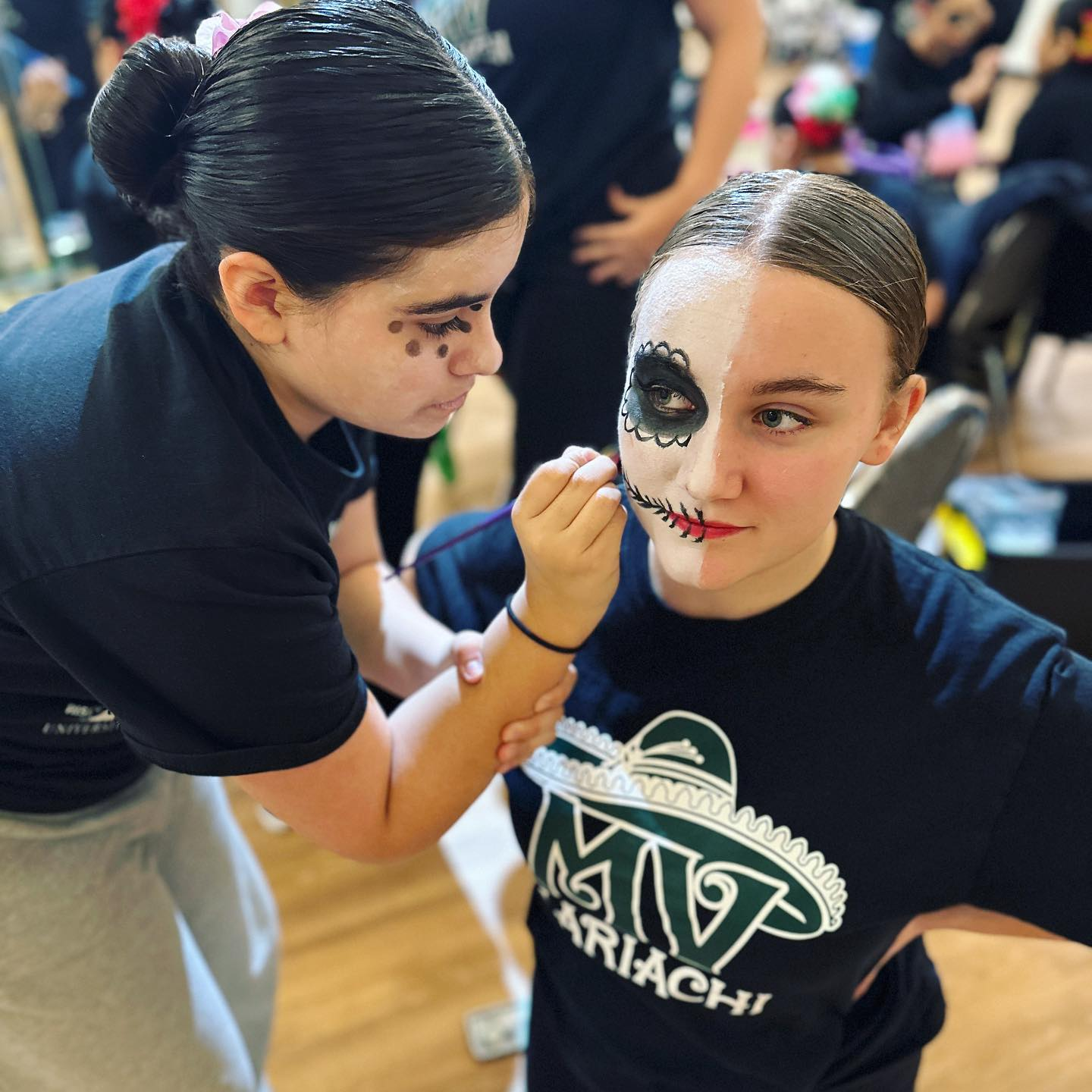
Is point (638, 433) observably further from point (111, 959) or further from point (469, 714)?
point (111, 959)

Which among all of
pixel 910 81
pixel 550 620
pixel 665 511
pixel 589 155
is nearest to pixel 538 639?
pixel 550 620

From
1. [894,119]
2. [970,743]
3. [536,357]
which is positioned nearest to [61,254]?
→ [536,357]

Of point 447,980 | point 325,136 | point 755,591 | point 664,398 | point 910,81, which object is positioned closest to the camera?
point 325,136

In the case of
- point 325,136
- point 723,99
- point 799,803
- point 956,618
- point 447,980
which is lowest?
point 447,980

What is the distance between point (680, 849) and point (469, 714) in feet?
0.69

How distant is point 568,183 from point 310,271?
32.3 inches

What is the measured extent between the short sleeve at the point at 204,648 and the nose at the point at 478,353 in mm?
169

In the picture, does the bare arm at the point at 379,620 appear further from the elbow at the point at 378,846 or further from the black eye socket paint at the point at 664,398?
the black eye socket paint at the point at 664,398

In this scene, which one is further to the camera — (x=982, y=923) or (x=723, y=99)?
(x=723, y=99)

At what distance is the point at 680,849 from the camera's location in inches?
32.9

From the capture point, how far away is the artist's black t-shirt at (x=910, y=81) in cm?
314

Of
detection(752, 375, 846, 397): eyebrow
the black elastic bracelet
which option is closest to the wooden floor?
the black elastic bracelet

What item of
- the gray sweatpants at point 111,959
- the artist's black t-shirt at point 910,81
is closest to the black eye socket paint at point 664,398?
the gray sweatpants at point 111,959

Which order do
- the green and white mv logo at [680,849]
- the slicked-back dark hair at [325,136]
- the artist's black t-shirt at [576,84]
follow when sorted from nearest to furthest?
the slicked-back dark hair at [325,136], the green and white mv logo at [680,849], the artist's black t-shirt at [576,84]
